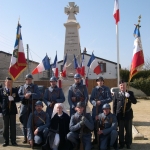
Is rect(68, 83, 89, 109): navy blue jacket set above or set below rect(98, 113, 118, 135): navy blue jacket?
above

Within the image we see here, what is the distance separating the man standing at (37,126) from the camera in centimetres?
573

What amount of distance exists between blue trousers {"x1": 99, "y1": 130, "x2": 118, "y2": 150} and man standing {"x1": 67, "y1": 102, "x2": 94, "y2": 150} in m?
0.33

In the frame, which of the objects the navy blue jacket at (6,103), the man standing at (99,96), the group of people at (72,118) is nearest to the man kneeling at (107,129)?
the group of people at (72,118)

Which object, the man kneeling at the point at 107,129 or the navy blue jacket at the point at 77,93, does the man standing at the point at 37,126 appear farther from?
the man kneeling at the point at 107,129

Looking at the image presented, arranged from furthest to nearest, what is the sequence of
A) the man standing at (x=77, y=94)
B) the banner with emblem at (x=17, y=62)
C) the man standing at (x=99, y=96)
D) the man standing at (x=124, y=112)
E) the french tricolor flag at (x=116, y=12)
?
1. the french tricolor flag at (x=116, y=12)
2. the banner with emblem at (x=17, y=62)
3. the man standing at (x=77, y=94)
4. the man standing at (x=99, y=96)
5. the man standing at (x=124, y=112)

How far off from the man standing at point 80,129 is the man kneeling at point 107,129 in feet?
1.04

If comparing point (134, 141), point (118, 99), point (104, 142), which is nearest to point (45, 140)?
point (104, 142)

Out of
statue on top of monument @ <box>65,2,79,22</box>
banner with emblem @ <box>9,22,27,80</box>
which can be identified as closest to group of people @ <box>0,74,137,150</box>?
banner with emblem @ <box>9,22,27,80</box>

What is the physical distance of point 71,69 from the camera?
11.8m

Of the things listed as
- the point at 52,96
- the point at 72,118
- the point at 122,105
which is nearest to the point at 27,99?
the point at 52,96

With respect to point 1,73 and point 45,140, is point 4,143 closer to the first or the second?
point 45,140

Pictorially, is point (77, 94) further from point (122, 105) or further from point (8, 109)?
point (8, 109)

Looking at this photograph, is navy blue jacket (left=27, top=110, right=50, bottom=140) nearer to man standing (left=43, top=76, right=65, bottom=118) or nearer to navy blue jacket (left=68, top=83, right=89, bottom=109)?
man standing (left=43, top=76, right=65, bottom=118)

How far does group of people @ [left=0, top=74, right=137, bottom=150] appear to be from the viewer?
5.57 m
